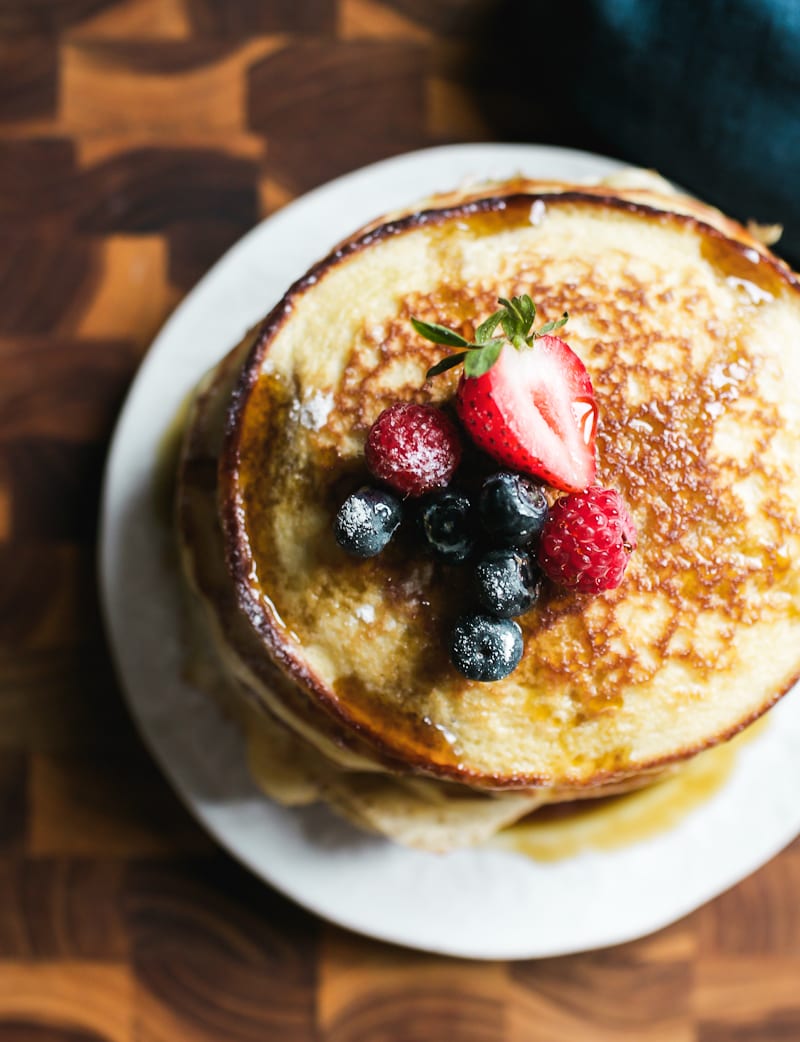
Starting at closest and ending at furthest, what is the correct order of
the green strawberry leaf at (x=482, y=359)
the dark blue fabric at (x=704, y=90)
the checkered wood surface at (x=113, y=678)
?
the green strawberry leaf at (x=482, y=359), the dark blue fabric at (x=704, y=90), the checkered wood surface at (x=113, y=678)

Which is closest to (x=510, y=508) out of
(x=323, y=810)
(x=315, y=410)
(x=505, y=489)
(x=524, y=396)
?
(x=505, y=489)

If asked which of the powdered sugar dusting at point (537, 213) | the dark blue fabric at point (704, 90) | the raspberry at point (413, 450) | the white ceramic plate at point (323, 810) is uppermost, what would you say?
the dark blue fabric at point (704, 90)

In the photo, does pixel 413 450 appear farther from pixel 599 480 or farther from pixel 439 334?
pixel 599 480

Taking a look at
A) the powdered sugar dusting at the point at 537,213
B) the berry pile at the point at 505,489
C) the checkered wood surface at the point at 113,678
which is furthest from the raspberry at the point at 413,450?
the checkered wood surface at the point at 113,678

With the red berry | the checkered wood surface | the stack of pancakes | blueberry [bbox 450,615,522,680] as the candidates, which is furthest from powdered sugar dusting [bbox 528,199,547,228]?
the checkered wood surface

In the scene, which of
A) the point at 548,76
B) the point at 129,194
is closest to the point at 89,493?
the point at 129,194

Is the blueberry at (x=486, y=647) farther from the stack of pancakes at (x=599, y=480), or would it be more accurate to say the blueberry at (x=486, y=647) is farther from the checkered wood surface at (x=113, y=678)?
the checkered wood surface at (x=113, y=678)

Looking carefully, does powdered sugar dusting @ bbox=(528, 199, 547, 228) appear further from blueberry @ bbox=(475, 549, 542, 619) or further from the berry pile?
blueberry @ bbox=(475, 549, 542, 619)
